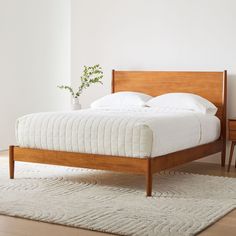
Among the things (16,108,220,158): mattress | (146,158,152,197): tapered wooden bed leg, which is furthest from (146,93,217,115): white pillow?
(146,158,152,197): tapered wooden bed leg

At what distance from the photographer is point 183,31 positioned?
5.85 metres

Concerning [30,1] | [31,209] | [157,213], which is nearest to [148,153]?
[157,213]

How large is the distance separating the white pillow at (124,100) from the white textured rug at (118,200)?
0.84 meters

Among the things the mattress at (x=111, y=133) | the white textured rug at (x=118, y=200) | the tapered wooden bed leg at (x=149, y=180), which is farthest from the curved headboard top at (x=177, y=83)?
the tapered wooden bed leg at (x=149, y=180)

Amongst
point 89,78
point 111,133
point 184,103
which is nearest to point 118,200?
point 111,133

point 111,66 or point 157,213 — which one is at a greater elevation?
point 111,66

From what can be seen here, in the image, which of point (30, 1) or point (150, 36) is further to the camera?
point (30, 1)

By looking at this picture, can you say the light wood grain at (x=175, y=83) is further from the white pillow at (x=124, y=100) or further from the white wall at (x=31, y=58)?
the white wall at (x=31, y=58)

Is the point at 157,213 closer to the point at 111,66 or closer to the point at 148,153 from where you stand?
the point at 148,153

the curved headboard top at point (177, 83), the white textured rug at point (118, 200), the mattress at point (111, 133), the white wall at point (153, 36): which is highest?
the white wall at point (153, 36)

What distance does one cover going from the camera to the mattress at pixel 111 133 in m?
4.04

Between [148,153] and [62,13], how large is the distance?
3.69m

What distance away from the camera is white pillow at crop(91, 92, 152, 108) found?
218 inches

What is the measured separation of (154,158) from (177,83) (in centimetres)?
192
